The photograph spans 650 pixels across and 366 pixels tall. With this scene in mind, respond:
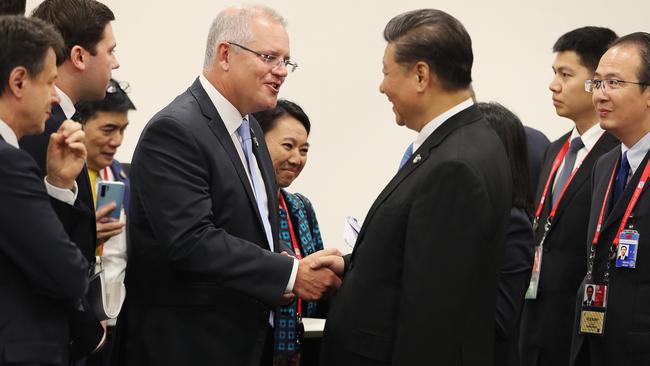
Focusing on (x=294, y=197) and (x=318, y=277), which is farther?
(x=294, y=197)

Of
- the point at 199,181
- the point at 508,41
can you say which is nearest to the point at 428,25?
the point at 199,181

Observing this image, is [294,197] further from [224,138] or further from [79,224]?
[79,224]

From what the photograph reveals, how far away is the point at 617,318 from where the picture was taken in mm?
3398

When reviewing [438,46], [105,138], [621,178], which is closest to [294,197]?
[105,138]

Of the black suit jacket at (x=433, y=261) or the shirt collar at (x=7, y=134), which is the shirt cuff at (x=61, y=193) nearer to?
the shirt collar at (x=7, y=134)

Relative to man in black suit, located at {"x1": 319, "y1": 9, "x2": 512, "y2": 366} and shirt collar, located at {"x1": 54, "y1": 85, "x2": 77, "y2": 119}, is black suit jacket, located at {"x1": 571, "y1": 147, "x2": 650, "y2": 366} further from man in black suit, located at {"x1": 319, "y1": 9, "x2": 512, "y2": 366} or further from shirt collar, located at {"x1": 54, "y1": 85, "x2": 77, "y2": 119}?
shirt collar, located at {"x1": 54, "y1": 85, "x2": 77, "y2": 119}

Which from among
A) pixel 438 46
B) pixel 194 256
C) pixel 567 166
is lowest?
pixel 194 256

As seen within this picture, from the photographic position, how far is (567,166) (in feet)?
15.1

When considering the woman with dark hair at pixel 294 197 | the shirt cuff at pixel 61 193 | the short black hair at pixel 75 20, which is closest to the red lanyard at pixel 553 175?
the woman with dark hair at pixel 294 197

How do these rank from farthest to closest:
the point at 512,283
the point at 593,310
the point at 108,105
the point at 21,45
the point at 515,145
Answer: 1. the point at 108,105
2. the point at 515,145
3. the point at 593,310
4. the point at 512,283
5. the point at 21,45

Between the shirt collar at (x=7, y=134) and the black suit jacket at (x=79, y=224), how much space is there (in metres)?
0.20

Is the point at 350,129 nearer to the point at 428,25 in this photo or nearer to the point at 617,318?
the point at 617,318

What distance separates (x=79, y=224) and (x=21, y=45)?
0.53m

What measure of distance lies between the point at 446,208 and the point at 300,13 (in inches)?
150
